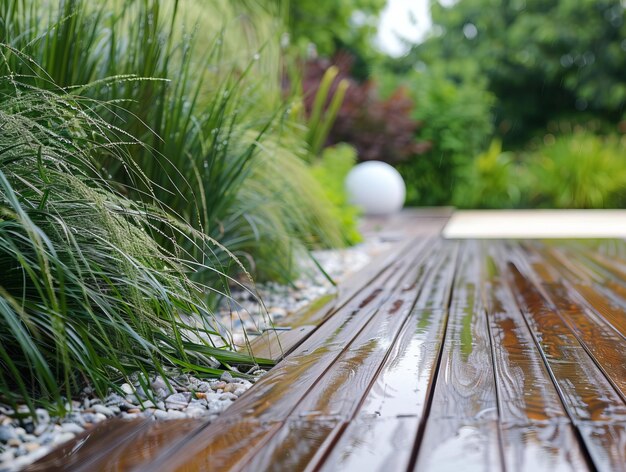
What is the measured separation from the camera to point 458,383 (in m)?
1.71

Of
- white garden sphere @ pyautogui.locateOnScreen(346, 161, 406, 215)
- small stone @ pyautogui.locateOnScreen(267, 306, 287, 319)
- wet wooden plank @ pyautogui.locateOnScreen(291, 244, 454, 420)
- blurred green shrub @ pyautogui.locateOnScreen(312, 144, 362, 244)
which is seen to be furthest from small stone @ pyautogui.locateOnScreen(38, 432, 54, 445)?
white garden sphere @ pyautogui.locateOnScreen(346, 161, 406, 215)

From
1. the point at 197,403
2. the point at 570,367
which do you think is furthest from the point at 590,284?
the point at 197,403

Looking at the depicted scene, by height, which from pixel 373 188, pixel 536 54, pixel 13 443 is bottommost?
pixel 13 443

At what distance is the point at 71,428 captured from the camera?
1518 millimetres

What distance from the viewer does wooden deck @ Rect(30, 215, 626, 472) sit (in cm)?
131

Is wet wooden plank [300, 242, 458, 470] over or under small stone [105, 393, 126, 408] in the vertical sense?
over

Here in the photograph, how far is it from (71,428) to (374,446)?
0.60 meters

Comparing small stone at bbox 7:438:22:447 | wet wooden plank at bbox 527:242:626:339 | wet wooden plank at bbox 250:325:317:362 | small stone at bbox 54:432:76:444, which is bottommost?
small stone at bbox 7:438:22:447

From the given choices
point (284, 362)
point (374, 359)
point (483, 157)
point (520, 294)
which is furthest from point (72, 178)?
point (483, 157)

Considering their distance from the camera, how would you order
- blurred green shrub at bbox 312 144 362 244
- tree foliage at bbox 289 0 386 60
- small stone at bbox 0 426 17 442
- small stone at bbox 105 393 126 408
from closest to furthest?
small stone at bbox 0 426 17 442 < small stone at bbox 105 393 126 408 < blurred green shrub at bbox 312 144 362 244 < tree foliage at bbox 289 0 386 60

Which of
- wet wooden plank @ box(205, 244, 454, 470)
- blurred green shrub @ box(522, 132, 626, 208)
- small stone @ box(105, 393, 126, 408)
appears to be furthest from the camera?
blurred green shrub @ box(522, 132, 626, 208)

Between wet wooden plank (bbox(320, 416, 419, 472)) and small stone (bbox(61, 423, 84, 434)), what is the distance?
1.71ft

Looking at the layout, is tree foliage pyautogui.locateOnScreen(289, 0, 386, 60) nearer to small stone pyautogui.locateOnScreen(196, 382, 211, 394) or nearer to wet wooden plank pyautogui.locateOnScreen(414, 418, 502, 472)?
small stone pyautogui.locateOnScreen(196, 382, 211, 394)

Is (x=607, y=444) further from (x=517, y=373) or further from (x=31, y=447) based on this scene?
(x=31, y=447)
